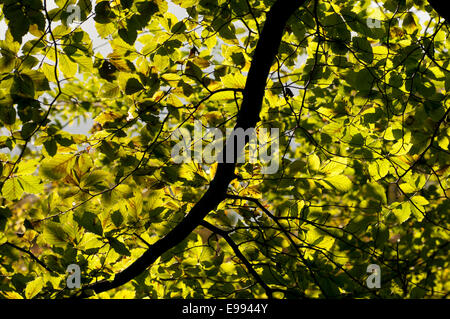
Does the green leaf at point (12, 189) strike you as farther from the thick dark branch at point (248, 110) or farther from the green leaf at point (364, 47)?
the green leaf at point (364, 47)

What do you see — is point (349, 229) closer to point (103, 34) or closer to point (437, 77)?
point (437, 77)

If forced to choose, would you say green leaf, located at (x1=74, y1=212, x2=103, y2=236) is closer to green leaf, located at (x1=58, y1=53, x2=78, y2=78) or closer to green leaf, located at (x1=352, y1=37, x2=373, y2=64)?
green leaf, located at (x1=58, y1=53, x2=78, y2=78)

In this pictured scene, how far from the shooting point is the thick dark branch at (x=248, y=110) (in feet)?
3.46

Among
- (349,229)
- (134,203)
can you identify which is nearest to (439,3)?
(349,229)

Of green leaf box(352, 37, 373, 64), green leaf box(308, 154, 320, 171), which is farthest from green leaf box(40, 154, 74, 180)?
green leaf box(352, 37, 373, 64)

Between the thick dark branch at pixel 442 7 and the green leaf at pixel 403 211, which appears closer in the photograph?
the thick dark branch at pixel 442 7

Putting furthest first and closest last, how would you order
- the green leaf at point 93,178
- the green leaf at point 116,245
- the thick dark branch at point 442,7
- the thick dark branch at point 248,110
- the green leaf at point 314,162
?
1. the green leaf at point 314,162
2. the green leaf at point 93,178
3. the green leaf at point 116,245
4. the thick dark branch at point 248,110
5. the thick dark branch at point 442,7

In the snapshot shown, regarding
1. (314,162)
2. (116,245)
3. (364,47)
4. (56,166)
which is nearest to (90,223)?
(116,245)

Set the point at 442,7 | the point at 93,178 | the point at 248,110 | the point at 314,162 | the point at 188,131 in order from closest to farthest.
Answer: the point at 442,7
the point at 248,110
the point at 93,178
the point at 314,162
the point at 188,131

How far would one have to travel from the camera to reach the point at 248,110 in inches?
48.0

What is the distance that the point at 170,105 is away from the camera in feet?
4.65

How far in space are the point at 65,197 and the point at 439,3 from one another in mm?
1498

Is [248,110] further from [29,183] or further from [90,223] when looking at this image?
[29,183]

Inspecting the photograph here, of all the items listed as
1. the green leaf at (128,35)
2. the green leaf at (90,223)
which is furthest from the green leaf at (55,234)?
the green leaf at (128,35)
